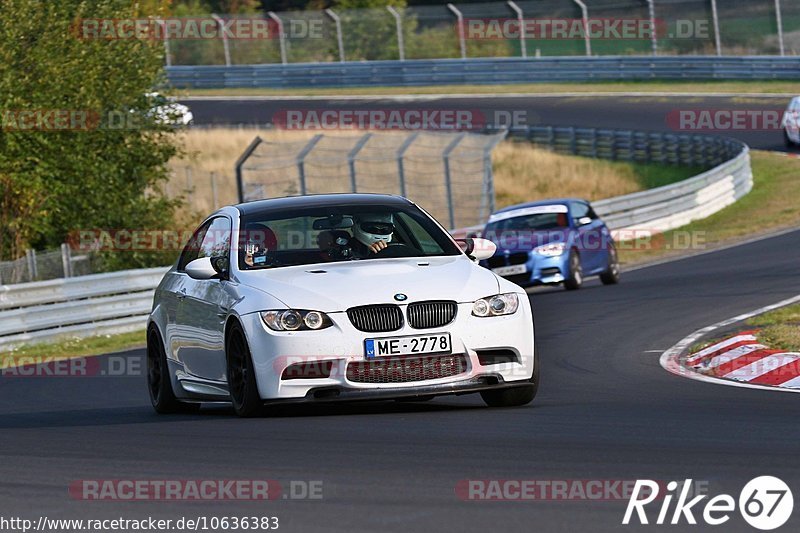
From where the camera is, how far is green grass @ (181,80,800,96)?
50625 mm

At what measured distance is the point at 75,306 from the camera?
2320 centimetres

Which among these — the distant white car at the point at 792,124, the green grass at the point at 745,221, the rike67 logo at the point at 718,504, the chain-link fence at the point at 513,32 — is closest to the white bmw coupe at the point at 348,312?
the rike67 logo at the point at 718,504

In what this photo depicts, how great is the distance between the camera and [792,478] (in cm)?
678

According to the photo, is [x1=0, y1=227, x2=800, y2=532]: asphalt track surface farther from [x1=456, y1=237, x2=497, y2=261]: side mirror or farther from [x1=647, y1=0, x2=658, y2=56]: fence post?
[x1=647, y1=0, x2=658, y2=56]: fence post

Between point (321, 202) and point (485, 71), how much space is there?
153 feet

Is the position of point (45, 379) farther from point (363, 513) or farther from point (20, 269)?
point (363, 513)

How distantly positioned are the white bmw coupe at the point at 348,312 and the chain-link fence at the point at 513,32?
42143mm

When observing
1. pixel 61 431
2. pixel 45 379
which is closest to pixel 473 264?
pixel 61 431

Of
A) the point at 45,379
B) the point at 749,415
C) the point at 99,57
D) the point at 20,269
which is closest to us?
the point at 749,415

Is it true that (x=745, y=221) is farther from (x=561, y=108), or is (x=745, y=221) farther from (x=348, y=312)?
(x=348, y=312)

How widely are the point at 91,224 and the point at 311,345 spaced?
2108 cm

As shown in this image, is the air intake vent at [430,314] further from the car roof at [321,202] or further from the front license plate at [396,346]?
the car roof at [321,202]

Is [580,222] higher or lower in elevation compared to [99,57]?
lower

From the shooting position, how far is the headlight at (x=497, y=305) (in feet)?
32.3
